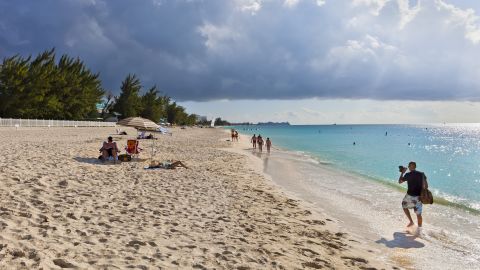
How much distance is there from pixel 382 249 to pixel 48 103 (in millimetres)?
60209

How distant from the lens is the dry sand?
18.5ft

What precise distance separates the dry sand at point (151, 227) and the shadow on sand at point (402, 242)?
86 cm

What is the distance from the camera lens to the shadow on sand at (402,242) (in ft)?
27.7

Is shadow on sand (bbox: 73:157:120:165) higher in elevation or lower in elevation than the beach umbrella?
lower

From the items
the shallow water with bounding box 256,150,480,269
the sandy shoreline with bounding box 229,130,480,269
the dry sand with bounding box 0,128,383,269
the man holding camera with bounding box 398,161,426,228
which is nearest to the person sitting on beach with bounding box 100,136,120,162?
the dry sand with bounding box 0,128,383,269

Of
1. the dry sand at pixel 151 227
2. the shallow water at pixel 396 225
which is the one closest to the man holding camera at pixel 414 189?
the shallow water at pixel 396 225

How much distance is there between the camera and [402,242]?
870cm

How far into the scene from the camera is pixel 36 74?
5650 centimetres

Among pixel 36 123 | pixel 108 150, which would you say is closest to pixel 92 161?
pixel 108 150

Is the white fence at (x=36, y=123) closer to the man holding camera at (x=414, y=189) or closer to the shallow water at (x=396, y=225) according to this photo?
the shallow water at (x=396, y=225)

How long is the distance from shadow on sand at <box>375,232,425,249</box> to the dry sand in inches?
33.8

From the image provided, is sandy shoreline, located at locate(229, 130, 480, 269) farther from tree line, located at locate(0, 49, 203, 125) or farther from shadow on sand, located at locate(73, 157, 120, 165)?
tree line, located at locate(0, 49, 203, 125)

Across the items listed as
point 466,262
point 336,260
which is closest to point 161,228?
point 336,260

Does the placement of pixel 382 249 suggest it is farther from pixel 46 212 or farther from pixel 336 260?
pixel 46 212
